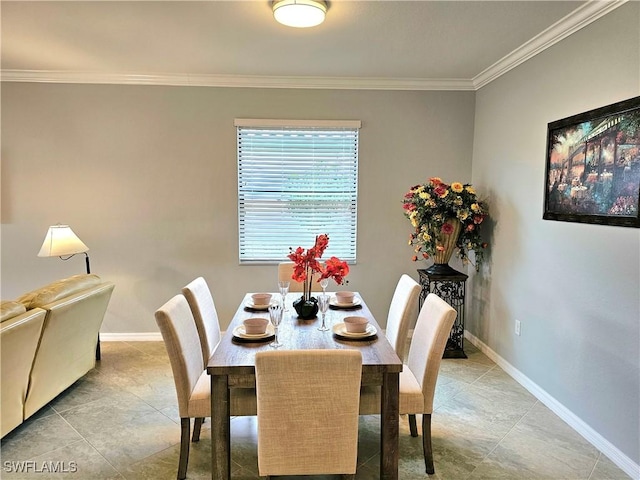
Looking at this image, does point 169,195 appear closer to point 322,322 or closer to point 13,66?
point 13,66

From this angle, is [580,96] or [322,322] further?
[580,96]

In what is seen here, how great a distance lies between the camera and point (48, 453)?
7.34ft

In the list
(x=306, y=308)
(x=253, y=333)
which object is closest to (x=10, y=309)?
(x=253, y=333)

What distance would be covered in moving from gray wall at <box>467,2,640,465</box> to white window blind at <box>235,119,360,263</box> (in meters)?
1.35

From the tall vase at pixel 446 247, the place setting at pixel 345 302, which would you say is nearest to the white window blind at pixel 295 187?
the tall vase at pixel 446 247

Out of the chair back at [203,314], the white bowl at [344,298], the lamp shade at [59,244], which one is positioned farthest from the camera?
the lamp shade at [59,244]

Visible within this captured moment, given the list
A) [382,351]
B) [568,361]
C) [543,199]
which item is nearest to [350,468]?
[382,351]

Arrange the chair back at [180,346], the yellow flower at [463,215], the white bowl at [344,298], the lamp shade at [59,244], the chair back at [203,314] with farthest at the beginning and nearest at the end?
the yellow flower at [463,215] → the lamp shade at [59,244] → the white bowl at [344,298] → the chair back at [203,314] → the chair back at [180,346]

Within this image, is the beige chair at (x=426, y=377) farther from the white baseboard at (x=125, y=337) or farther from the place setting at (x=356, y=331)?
the white baseboard at (x=125, y=337)

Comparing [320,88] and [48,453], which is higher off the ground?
[320,88]

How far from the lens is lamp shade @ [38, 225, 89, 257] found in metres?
3.17

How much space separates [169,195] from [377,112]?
2.21m

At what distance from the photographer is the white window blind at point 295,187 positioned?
394 centimetres

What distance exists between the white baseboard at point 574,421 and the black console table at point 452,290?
304mm
